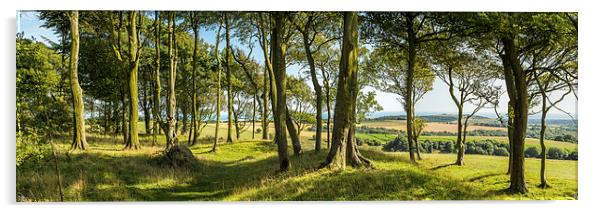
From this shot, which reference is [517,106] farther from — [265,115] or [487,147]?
[265,115]

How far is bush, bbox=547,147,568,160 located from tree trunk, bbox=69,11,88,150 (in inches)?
247

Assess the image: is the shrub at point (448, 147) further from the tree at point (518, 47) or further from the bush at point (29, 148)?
the bush at point (29, 148)

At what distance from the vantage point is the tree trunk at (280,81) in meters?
6.59

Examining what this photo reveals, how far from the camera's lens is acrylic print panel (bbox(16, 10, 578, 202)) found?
5.91 metres

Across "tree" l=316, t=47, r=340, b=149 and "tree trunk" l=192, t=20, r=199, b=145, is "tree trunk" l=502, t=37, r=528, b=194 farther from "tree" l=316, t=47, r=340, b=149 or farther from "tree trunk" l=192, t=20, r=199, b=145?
"tree trunk" l=192, t=20, r=199, b=145

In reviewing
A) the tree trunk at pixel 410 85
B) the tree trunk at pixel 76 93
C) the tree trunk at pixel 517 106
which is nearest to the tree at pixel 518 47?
the tree trunk at pixel 517 106

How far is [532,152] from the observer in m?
6.25

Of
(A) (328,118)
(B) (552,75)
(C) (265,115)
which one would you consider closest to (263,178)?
(C) (265,115)

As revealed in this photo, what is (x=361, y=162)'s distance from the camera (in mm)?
6375

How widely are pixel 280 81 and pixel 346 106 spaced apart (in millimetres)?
1031

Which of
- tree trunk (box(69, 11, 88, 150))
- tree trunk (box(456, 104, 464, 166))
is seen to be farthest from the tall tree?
tree trunk (box(456, 104, 464, 166))

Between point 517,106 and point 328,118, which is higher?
point 517,106

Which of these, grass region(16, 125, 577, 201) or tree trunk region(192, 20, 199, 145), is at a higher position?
tree trunk region(192, 20, 199, 145)
